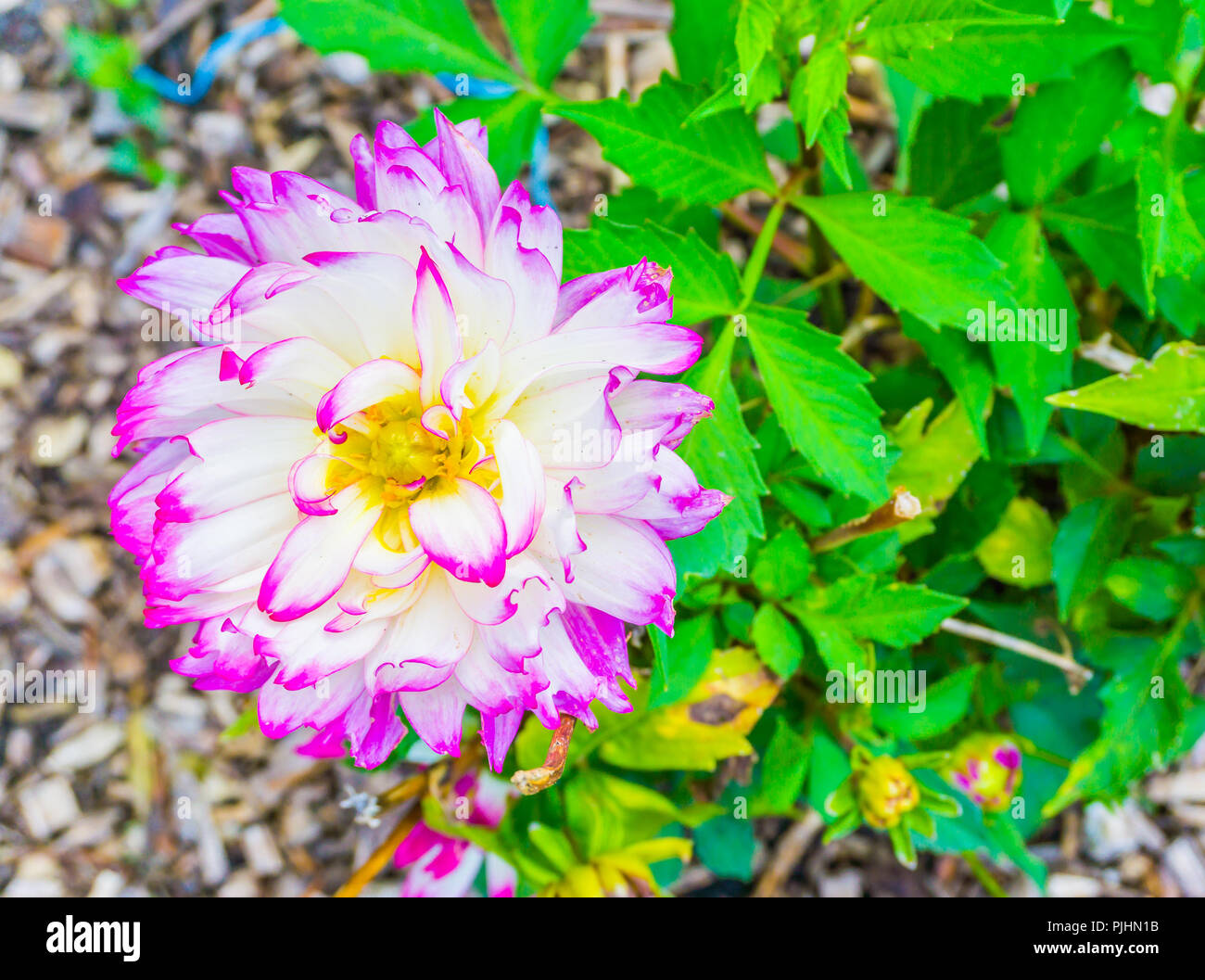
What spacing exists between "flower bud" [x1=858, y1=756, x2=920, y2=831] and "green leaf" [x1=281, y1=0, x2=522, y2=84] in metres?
0.93

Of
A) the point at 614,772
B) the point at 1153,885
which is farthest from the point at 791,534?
the point at 1153,885

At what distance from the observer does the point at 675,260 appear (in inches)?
40.0

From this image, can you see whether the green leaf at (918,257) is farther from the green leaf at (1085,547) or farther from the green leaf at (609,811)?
the green leaf at (609,811)

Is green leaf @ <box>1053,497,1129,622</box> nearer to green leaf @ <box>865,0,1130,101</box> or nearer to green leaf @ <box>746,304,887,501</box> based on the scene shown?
green leaf @ <box>746,304,887,501</box>

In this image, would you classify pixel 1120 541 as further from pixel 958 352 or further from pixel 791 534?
pixel 791 534

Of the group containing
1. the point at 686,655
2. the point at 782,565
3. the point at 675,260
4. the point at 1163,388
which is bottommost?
the point at 686,655

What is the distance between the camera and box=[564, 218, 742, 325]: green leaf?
0.97 meters

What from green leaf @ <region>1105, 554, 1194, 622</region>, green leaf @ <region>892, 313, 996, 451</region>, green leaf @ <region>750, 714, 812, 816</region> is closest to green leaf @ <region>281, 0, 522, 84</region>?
green leaf @ <region>892, 313, 996, 451</region>

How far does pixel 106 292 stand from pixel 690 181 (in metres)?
1.28

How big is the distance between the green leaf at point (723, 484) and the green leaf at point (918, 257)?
0.70 ft

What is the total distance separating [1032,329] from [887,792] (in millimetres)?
553

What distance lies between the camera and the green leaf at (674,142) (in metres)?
0.99

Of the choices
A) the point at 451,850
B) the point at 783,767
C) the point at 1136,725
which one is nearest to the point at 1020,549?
the point at 1136,725

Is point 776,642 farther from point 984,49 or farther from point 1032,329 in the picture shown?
point 984,49
